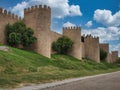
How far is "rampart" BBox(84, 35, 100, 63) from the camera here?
61156 millimetres

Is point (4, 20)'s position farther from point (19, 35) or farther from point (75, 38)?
point (75, 38)

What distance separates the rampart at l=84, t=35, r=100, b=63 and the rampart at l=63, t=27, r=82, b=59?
32.0 feet

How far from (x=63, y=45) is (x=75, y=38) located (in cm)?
391

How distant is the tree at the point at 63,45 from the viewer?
4821 centimetres

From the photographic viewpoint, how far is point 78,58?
167 feet

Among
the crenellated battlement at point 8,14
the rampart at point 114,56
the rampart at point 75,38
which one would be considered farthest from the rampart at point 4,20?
the rampart at point 114,56

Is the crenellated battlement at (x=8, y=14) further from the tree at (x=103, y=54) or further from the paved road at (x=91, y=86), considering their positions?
the tree at (x=103, y=54)

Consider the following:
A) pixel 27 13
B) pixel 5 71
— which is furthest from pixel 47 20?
pixel 5 71

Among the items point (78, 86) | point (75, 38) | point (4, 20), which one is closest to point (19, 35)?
point (4, 20)

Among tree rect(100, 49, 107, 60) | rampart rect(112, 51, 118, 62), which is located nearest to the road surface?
tree rect(100, 49, 107, 60)

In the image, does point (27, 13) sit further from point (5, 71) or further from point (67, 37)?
point (5, 71)

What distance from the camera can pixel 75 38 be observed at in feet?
171

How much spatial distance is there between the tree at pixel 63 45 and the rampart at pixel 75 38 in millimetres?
1019

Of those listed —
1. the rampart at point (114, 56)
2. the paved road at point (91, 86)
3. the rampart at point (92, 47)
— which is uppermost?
the rampart at point (92, 47)
